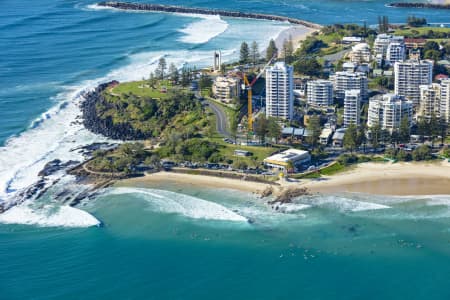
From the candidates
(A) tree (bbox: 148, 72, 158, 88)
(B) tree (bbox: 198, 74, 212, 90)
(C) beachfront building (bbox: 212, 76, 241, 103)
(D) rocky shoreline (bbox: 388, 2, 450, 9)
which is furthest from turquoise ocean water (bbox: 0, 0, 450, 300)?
(D) rocky shoreline (bbox: 388, 2, 450, 9)

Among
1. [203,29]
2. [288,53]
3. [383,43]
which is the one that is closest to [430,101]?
[383,43]

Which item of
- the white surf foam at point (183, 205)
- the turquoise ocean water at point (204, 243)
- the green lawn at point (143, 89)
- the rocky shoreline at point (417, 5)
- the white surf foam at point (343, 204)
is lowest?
the turquoise ocean water at point (204, 243)

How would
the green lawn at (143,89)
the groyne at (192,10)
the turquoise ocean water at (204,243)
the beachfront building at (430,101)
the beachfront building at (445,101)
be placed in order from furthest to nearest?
the groyne at (192,10) < the green lawn at (143,89) < the beachfront building at (430,101) < the beachfront building at (445,101) < the turquoise ocean water at (204,243)

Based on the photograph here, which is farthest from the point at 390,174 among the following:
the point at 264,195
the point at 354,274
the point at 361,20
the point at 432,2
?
the point at 432,2

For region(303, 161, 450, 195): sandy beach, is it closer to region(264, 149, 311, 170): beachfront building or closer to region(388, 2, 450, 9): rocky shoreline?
region(264, 149, 311, 170): beachfront building

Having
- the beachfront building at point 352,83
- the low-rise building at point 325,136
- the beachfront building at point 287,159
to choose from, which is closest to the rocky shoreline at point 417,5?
the beachfront building at point 352,83

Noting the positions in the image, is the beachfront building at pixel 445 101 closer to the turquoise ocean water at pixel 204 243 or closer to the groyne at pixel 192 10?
the turquoise ocean water at pixel 204 243

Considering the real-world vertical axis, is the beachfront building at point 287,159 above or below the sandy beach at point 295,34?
below
